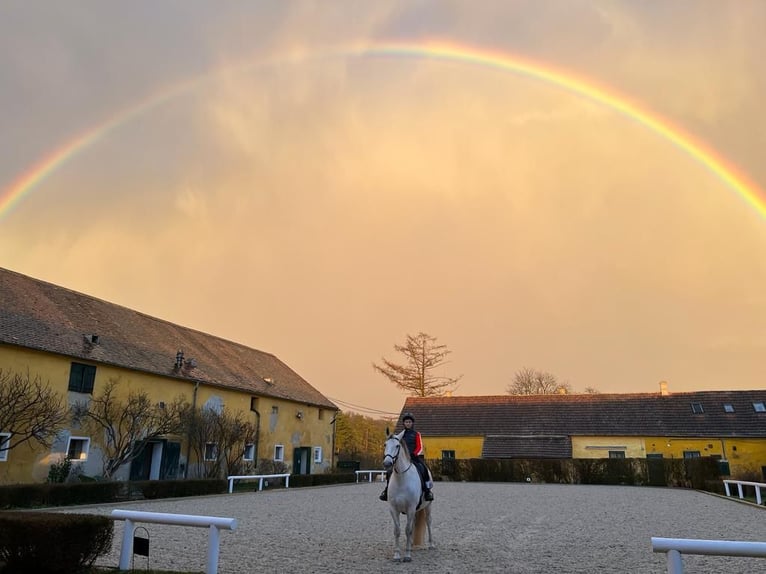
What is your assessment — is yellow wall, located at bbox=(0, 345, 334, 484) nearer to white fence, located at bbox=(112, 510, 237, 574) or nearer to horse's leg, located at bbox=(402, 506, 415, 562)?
white fence, located at bbox=(112, 510, 237, 574)

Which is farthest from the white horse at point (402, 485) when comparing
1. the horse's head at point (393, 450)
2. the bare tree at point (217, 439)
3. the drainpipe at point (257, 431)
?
the drainpipe at point (257, 431)

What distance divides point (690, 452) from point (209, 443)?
30.8 metres

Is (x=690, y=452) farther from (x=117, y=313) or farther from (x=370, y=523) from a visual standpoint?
(x=117, y=313)

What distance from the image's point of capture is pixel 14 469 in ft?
65.0

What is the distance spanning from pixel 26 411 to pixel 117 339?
791 centimetres

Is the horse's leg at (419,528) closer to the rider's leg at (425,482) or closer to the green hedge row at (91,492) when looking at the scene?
the rider's leg at (425,482)

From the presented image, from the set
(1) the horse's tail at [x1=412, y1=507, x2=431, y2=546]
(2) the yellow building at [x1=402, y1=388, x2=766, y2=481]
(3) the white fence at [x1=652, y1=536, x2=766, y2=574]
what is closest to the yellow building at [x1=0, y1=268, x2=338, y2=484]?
(2) the yellow building at [x1=402, y1=388, x2=766, y2=481]

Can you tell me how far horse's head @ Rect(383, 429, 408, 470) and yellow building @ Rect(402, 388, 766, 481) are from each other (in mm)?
32678

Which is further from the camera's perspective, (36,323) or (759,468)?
(759,468)

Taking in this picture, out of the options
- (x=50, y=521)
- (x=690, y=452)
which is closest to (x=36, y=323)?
(x=50, y=521)

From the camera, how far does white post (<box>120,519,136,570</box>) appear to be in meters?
7.32

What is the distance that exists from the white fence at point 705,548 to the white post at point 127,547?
6.19m

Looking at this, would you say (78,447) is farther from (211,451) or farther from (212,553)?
(212,553)

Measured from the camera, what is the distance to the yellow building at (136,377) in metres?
21.3
